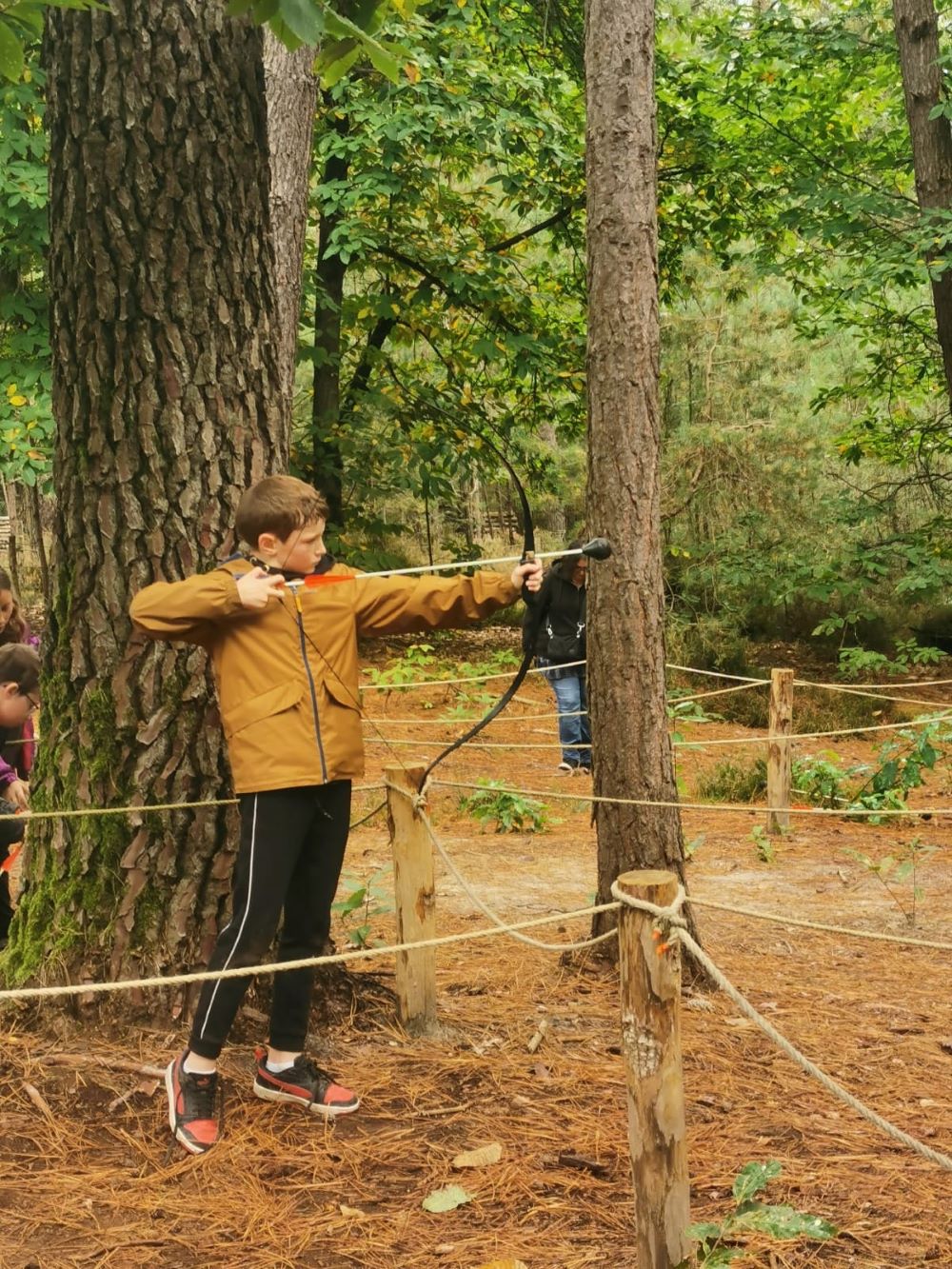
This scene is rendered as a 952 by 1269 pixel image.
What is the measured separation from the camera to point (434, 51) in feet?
34.0

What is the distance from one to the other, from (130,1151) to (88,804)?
976 mm

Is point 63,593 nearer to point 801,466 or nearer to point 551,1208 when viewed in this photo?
point 551,1208

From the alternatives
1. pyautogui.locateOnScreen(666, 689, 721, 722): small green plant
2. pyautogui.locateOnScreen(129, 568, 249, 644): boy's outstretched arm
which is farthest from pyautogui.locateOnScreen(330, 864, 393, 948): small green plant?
pyautogui.locateOnScreen(666, 689, 721, 722): small green plant

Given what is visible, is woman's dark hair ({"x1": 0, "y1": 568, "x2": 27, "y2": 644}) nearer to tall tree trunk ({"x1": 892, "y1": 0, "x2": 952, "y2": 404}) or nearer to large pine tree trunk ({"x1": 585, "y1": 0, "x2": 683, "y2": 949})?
large pine tree trunk ({"x1": 585, "y1": 0, "x2": 683, "y2": 949})

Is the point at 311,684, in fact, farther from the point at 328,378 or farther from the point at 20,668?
the point at 328,378

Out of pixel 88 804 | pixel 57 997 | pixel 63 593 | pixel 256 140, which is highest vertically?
pixel 256 140

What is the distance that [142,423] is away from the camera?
333 cm

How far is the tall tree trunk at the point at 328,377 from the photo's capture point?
12281 millimetres

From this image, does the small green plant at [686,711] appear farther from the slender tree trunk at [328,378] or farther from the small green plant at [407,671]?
the slender tree trunk at [328,378]

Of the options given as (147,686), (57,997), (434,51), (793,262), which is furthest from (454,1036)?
(793,262)

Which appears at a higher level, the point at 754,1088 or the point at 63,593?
the point at 63,593

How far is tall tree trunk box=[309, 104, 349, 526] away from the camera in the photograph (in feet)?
Answer: 40.3

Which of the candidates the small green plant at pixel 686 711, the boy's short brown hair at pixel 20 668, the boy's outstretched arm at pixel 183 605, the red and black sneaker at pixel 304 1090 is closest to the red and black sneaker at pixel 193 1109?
the red and black sneaker at pixel 304 1090

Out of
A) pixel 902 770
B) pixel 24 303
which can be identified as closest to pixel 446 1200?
pixel 902 770
